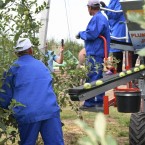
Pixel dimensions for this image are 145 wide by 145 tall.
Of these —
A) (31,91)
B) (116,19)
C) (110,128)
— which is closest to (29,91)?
(31,91)

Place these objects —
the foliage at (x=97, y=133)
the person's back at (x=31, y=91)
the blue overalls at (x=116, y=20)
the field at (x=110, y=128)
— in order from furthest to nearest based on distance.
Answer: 1. the field at (x=110, y=128)
2. the blue overalls at (x=116, y=20)
3. the person's back at (x=31, y=91)
4. the foliage at (x=97, y=133)

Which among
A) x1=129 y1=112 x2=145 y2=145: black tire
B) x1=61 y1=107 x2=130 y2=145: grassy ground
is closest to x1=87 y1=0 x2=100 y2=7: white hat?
x1=61 y1=107 x2=130 y2=145: grassy ground

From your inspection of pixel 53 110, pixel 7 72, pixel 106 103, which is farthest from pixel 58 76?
pixel 7 72

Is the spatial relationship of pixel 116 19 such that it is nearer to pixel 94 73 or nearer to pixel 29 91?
pixel 94 73

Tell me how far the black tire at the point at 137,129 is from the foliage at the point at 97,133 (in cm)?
Answer: 479

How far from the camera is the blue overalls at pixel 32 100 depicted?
13.2ft

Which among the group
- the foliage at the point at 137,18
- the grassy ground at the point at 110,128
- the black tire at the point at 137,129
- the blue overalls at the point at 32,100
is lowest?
the grassy ground at the point at 110,128

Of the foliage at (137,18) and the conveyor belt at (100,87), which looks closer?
the foliage at (137,18)

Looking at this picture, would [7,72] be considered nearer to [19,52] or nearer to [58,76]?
[19,52]

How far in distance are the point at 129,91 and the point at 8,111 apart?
1.87 metres

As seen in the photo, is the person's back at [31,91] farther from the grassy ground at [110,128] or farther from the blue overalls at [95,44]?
the blue overalls at [95,44]

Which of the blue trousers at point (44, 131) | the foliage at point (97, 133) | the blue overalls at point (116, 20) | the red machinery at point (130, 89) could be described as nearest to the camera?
the foliage at point (97, 133)

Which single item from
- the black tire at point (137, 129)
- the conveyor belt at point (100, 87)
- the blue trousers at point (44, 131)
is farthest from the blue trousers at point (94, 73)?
the blue trousers at point (44, 131)

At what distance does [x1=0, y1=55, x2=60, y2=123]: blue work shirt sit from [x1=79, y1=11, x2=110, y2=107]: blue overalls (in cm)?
264
